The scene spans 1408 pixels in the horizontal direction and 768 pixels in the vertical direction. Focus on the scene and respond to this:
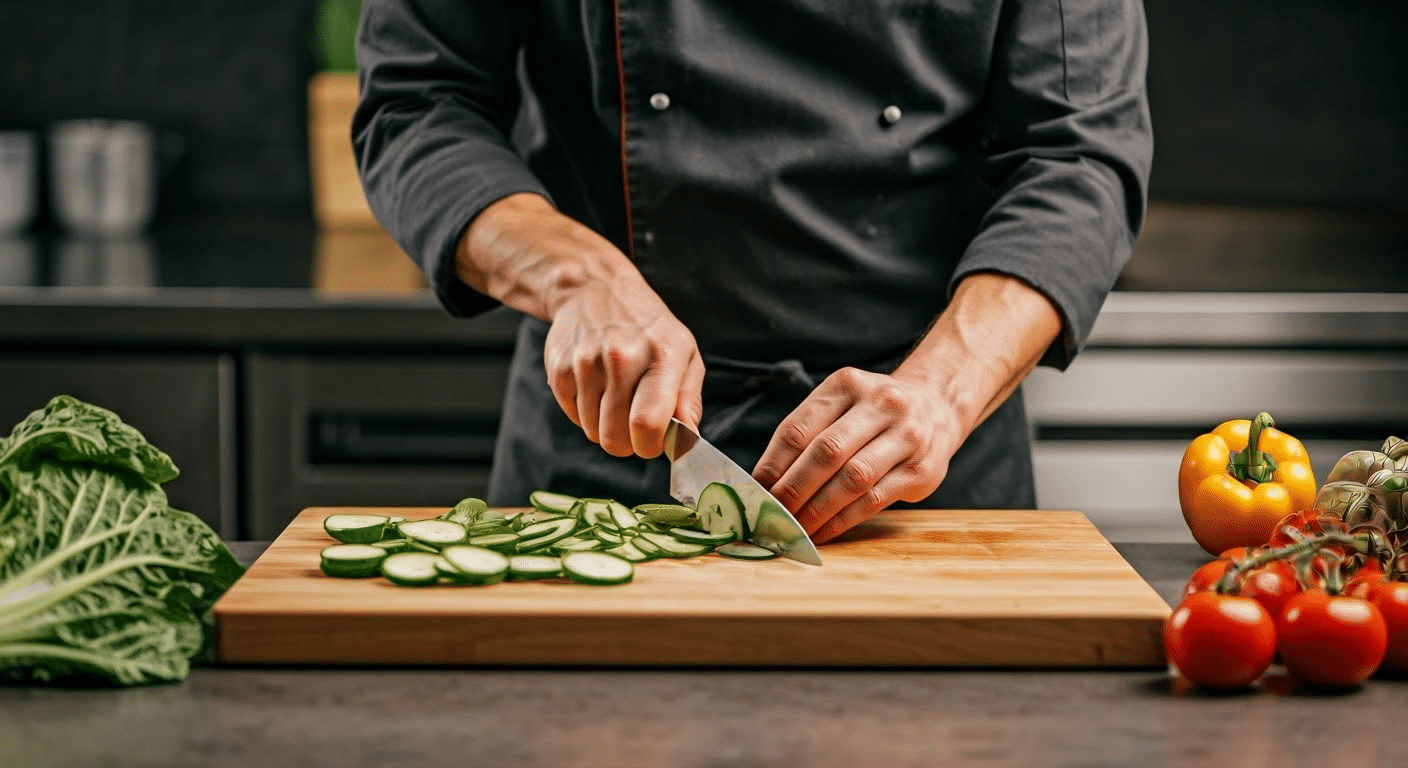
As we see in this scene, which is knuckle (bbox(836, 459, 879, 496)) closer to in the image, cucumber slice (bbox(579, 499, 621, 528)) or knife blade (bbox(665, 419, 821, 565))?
knife blade (bbox(665, 419, 821, 565))

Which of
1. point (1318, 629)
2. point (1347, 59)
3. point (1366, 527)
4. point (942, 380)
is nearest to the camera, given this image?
point (1318, 629)

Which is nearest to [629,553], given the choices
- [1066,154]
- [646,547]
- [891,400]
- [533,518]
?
[646,547]

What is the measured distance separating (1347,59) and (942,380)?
2.04m

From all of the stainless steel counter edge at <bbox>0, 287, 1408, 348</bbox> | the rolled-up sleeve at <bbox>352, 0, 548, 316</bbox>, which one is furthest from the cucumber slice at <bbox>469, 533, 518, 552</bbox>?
the stainless steel counter edge at <bbox>0, 287, 1408, 348</bbox>

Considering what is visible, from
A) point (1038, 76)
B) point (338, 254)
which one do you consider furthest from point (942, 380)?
point (338, 254)

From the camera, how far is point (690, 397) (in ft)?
3.97

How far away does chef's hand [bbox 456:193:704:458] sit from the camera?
1171mm

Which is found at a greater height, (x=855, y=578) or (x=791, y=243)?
(x=791, y=243)

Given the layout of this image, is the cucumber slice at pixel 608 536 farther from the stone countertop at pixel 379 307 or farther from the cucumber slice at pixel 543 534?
the stone countertop at pixel 379 307

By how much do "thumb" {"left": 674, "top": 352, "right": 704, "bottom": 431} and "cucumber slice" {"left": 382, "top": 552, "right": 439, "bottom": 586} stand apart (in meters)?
0.24

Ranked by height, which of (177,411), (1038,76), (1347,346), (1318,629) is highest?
(1038,76)

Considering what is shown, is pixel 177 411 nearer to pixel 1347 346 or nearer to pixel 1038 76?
pixel 1038 76

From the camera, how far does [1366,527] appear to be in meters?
1.00

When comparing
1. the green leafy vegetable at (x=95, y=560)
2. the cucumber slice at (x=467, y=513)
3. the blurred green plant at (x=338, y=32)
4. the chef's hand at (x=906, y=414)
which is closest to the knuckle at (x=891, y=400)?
the chef's hand at (x=906, y=414)
